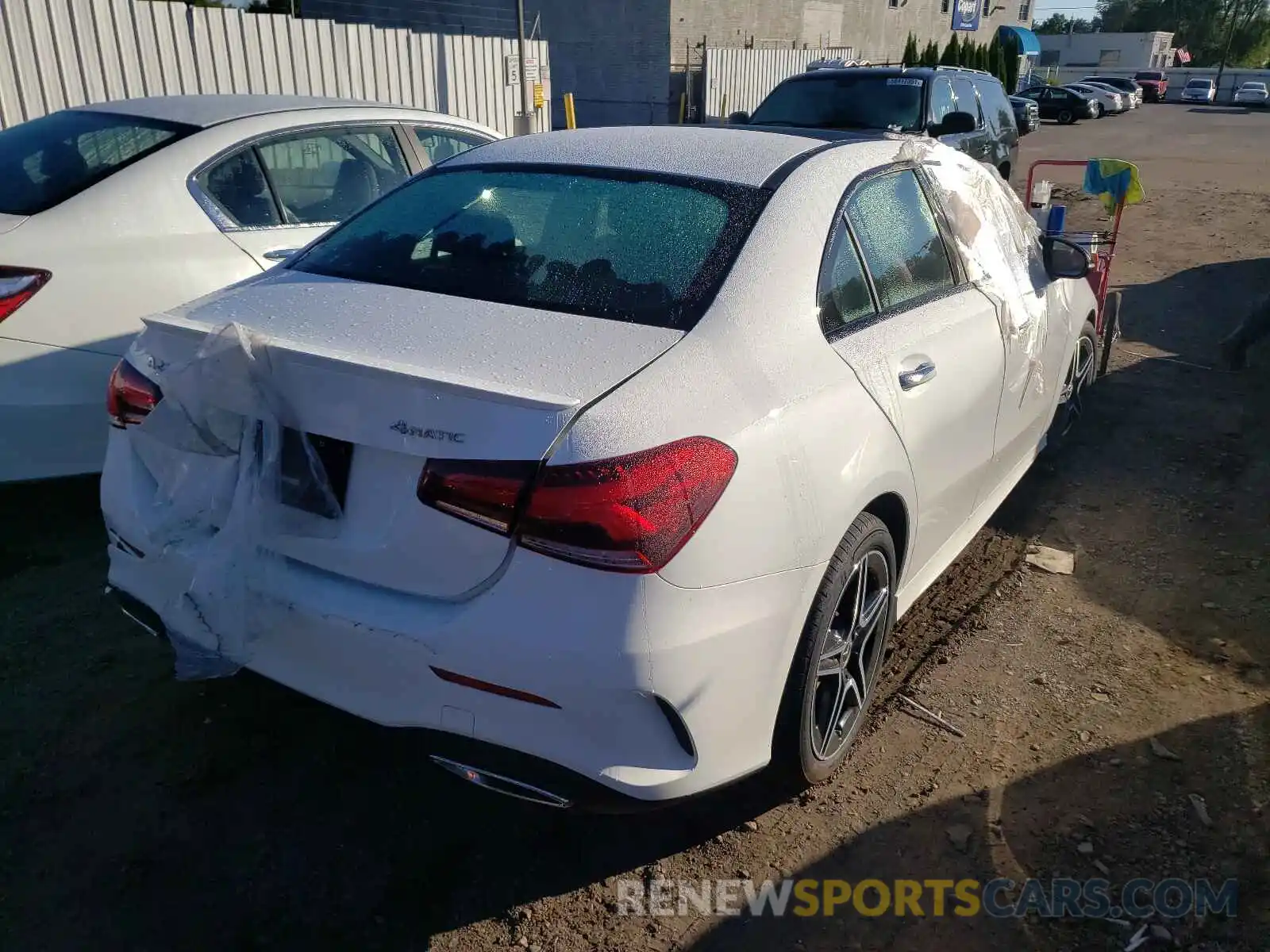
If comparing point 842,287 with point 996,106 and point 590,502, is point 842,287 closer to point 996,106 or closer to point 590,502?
point 590,502

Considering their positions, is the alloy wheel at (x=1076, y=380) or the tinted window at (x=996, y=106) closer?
the alloy wheel at (x=1076, y=380)

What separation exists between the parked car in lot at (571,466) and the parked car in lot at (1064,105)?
43814mm

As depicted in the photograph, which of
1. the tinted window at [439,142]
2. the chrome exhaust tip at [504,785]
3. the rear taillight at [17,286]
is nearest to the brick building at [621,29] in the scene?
the tinted window at [439,142]

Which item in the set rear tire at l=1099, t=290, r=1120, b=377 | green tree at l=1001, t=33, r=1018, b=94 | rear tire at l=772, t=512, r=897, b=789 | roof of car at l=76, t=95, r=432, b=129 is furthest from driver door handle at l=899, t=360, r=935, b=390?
green tree at l=1001, t=33, r=1018, b=94

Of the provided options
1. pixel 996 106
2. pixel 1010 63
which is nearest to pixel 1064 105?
pixel 1010 63

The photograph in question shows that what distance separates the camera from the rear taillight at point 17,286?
142 inches

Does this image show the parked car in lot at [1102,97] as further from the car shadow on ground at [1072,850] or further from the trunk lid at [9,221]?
the trunk lid at [9,221]

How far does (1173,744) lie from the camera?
3.04 meters

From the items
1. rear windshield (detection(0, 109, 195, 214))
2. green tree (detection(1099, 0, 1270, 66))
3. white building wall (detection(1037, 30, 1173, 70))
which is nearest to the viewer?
rear windshield (detection(0, 109, 195, 214))

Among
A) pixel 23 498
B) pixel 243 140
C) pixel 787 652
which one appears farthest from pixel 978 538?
pixel 23 498

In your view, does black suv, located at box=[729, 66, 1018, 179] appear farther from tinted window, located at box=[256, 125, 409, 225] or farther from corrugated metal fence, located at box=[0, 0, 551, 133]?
tinted window, located at box=[256, 125, 409, 225]

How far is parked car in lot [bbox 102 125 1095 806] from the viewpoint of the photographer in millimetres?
1997

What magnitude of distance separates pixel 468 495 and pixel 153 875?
4.43 ft

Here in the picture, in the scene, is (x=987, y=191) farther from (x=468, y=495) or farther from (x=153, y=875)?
(x=153, y=875)
